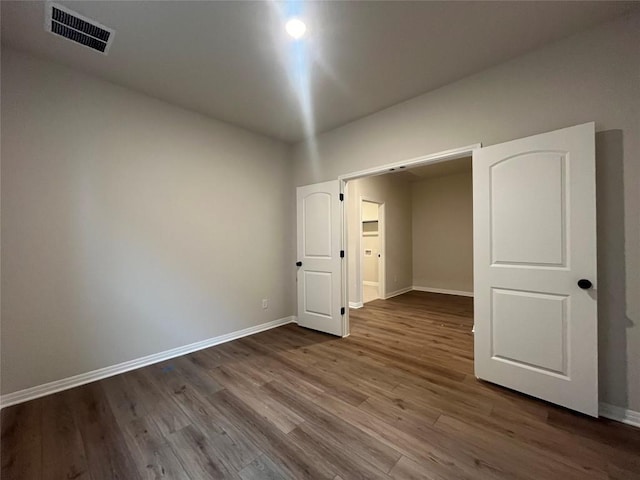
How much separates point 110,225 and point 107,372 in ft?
4.51

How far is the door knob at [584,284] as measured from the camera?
1.74 metres

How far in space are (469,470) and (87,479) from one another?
2031 mm

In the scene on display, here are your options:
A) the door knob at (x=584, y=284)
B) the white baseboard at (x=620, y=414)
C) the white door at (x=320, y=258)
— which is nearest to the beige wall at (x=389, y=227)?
the white door at (x=320, y=258)

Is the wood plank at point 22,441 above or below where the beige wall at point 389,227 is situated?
below

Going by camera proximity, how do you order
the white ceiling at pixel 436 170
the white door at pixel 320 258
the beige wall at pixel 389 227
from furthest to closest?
the white ceiling at pixel 436 170 < the beige wall at pixel 389 227 < the white door at pixel 320 258

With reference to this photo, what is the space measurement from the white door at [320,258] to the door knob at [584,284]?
2198mm

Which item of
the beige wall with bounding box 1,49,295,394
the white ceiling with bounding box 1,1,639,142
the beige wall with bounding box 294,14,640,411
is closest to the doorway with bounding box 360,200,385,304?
the beige wall with bounding box 1,49,295,394

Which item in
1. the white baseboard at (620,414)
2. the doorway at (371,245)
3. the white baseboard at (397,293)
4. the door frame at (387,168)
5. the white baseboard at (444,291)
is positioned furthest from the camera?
the doorway at (371,245)

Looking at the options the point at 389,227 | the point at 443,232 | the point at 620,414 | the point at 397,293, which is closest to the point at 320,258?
the point at 389,227

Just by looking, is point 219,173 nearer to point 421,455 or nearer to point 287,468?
point 287,468

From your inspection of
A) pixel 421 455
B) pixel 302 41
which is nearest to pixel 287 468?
pixel 421 455

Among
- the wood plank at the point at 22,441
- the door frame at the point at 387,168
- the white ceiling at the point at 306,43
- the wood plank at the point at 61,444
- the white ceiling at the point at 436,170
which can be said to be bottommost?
the wood plank at the point at 61,444

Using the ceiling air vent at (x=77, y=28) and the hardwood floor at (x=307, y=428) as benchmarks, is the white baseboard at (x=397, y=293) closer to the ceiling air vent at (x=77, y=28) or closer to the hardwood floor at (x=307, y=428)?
the hardwood floor at (x=307, y=428)

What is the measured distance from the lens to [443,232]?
20.2ft
